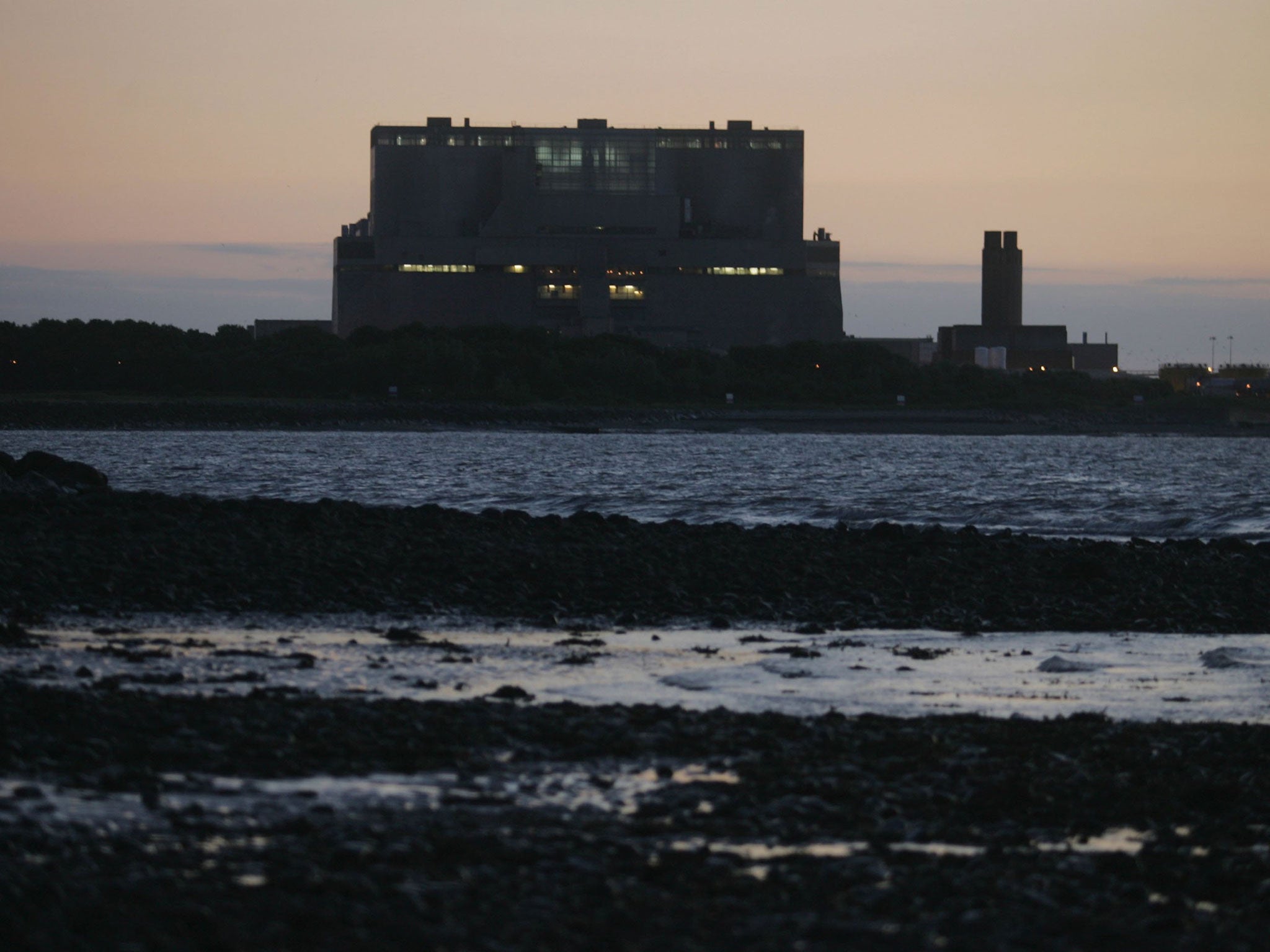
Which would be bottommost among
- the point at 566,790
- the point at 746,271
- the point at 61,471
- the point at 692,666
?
the point at 692,666

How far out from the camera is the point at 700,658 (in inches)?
570

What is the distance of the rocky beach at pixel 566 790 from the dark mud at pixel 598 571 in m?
0.13

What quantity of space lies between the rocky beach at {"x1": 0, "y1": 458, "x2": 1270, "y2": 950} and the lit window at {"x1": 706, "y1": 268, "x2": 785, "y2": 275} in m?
147

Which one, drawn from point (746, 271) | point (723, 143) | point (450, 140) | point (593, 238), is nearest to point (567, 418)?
point (593, 238)

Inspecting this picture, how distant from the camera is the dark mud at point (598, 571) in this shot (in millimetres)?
17500

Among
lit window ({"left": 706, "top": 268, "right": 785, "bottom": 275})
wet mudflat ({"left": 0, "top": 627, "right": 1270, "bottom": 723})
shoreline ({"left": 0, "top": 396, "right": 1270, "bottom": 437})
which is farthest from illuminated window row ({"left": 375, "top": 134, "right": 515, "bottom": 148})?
wet mudflat ({"left": 0, "top": 627, "right": 1270, "bottom": 723})

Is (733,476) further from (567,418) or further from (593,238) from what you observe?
(593,238)

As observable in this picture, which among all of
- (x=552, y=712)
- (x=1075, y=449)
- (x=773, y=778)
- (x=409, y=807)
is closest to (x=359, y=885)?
(x=409, y=807)

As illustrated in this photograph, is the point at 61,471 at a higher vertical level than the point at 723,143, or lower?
lower

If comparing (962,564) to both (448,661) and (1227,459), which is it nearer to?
(448,661)

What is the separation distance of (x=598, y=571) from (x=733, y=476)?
1448 inches

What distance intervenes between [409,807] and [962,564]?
14496 millimetres

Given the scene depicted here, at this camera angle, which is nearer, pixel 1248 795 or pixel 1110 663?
pixel 1248 795

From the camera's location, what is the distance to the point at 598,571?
20141 mm
